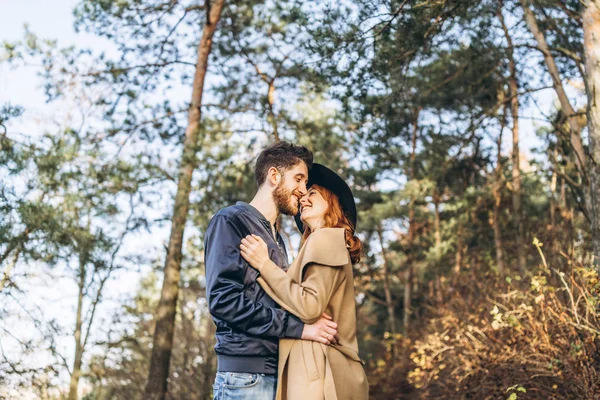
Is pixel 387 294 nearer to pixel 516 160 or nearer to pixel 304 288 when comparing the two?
pixel 516 160

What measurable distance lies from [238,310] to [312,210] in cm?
88

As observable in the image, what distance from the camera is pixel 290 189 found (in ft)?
12.2

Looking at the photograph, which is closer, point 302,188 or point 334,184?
point 302,188

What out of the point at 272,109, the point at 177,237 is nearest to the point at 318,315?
the point at 177,237

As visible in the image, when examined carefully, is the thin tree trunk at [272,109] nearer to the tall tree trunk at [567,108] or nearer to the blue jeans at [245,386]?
the tall tree trunk at [567,108]

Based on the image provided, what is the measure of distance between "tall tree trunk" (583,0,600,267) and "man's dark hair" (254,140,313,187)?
334 centimetres

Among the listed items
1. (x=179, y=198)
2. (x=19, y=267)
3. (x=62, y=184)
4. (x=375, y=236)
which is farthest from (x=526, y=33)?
(x=375, y=236)

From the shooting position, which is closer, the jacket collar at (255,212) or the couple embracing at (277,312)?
the couple embracing at (277,312)

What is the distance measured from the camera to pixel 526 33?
1260 centimetres

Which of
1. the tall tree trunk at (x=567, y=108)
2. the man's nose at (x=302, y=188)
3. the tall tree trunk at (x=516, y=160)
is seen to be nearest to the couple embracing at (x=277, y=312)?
the man's nose at (x=302, y=188)

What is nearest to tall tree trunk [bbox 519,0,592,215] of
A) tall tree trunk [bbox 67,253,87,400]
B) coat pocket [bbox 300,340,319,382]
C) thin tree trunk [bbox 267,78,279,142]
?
thin tree trunk [bbox 267,78,279,142]

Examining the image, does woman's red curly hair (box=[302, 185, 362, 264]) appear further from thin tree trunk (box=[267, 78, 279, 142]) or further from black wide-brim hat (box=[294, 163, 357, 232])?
thin tree trunk (box=[267, 78, 279, 142])

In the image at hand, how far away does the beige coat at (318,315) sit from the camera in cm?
323

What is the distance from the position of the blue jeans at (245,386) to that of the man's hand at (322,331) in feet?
0.93
